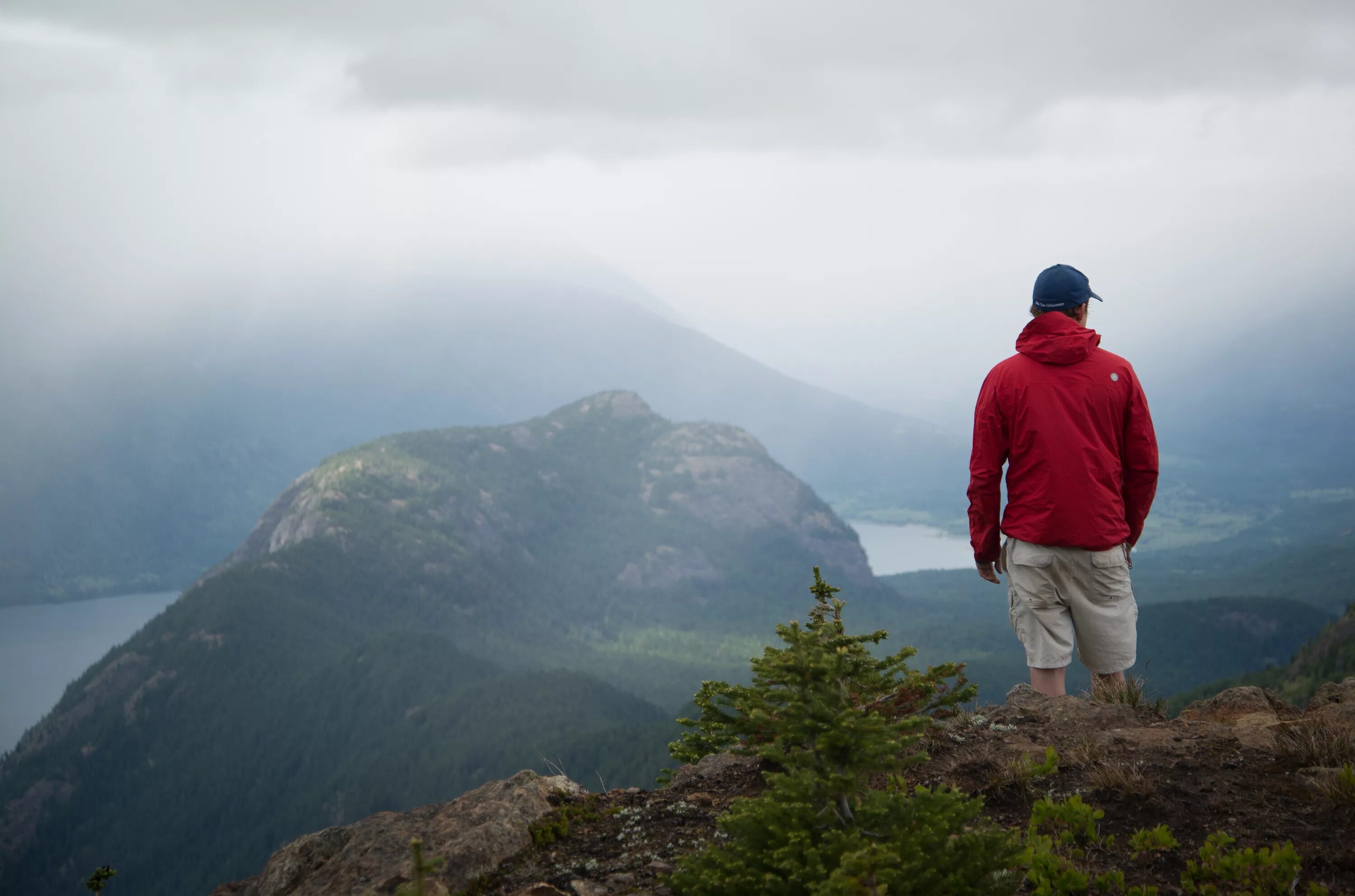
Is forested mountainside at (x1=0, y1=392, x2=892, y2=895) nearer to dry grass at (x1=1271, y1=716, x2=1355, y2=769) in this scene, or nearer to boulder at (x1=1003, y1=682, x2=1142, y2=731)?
boulder at (x1=1003, y1=682, x2=1142, y2=731)

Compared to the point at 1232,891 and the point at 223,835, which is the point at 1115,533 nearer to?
the point at 1232,891

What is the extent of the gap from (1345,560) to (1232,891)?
233 metres

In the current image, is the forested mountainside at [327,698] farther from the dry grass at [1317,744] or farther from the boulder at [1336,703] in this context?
the dry grass at [1317,744]

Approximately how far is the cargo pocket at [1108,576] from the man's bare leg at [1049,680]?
0.78m

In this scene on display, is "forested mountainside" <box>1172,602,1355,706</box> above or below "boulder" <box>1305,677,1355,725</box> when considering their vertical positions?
below

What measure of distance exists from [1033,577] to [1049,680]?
1221 millimetres

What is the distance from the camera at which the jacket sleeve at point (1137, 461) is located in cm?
678

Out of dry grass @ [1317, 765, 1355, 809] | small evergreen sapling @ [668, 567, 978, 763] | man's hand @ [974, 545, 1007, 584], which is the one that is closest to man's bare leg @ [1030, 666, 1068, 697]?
small evergreen sapling @ [668, 567, 978, 763]

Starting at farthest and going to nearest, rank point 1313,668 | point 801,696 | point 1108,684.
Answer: point 1313,668, point 1108,684, point 801,696

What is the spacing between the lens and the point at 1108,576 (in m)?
6.74

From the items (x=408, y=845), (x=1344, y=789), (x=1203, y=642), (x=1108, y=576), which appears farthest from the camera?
(x=1203, y=642)

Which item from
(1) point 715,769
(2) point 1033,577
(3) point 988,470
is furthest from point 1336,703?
(1) point 715,769

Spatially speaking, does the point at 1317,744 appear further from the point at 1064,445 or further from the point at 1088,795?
the point at 1064,445

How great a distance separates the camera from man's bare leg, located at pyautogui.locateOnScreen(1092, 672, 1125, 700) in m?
7.52
